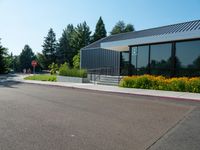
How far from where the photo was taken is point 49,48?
268 ft

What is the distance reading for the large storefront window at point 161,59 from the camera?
22203mm

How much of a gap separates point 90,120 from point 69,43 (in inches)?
3016

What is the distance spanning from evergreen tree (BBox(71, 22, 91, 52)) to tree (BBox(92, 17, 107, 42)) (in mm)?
2048

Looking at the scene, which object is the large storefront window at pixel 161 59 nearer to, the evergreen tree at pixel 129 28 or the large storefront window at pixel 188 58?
the large storefront window at pixel 188 58

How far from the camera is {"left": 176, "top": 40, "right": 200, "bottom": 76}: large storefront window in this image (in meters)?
20.3

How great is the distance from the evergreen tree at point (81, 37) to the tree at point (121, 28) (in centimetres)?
1087

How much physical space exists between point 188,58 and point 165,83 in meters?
3.63

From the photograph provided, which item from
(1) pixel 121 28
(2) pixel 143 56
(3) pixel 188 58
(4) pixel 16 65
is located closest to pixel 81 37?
(1) pixel 121 28

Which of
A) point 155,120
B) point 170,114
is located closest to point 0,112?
point 155,120

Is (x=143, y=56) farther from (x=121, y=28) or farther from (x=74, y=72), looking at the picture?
(x=121, y=28)

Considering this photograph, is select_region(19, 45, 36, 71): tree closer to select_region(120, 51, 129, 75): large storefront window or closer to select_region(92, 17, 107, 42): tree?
select_region(92, 17, 107, 42): tree

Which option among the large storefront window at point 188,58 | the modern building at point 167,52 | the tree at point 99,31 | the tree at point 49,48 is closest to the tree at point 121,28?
the tree at point 99,31

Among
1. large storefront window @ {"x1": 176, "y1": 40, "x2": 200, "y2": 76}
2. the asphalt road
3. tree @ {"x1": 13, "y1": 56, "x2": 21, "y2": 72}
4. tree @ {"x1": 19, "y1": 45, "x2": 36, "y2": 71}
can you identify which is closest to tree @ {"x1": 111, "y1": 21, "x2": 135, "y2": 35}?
tree @ {"x1": 19, "y1": 45, "x2": 36, "y2": 71}

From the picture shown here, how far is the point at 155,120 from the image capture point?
858 centimetres
